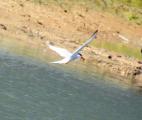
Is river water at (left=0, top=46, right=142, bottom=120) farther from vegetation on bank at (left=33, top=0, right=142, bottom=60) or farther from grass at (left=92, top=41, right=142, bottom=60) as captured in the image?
vegetation on bank at (left=33, top=0, right=142, bottom=60)

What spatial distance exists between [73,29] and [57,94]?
12.9 meters

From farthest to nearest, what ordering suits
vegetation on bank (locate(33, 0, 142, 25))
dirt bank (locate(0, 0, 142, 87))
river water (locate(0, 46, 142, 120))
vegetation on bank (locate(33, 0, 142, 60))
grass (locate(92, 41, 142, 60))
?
1. vegetation on bank (locate(33, 0, 142, 25))
2. vegetation on bank (locate(33, 0, 142, 60))
3. grass (locate(92, 41, 142, 60))
4. dirt bank (locate(0, 0, 142, 87))
5. river water (locate(0, 46, 142, 120))

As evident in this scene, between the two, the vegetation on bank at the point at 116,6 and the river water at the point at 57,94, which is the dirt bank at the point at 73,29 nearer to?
the vegetation on bank at the point at 116,6

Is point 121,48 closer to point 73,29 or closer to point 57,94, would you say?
point 73,29

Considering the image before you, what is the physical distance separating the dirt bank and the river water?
10.1 ft

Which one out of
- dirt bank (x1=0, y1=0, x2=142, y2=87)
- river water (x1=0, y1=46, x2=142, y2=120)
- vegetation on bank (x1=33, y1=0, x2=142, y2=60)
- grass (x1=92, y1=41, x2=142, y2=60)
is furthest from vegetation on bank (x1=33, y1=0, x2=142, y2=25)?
river water (x1=0, y1=46, x2=142, y2=120)

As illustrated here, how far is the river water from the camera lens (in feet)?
70.9

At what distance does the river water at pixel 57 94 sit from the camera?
70.9ft

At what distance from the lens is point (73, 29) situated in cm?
3650

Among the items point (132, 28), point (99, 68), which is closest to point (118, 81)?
point (99, 68)

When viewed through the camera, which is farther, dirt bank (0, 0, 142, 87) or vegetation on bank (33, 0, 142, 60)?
vegetation on bank (33, 0, 142, 60)

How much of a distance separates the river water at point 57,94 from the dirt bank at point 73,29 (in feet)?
10.1

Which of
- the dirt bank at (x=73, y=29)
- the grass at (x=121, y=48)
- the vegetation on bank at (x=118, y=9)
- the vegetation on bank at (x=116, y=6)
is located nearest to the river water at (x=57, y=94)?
the dirt bank at (x=73, y=29)

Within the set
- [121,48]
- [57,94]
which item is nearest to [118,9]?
[121,48]
